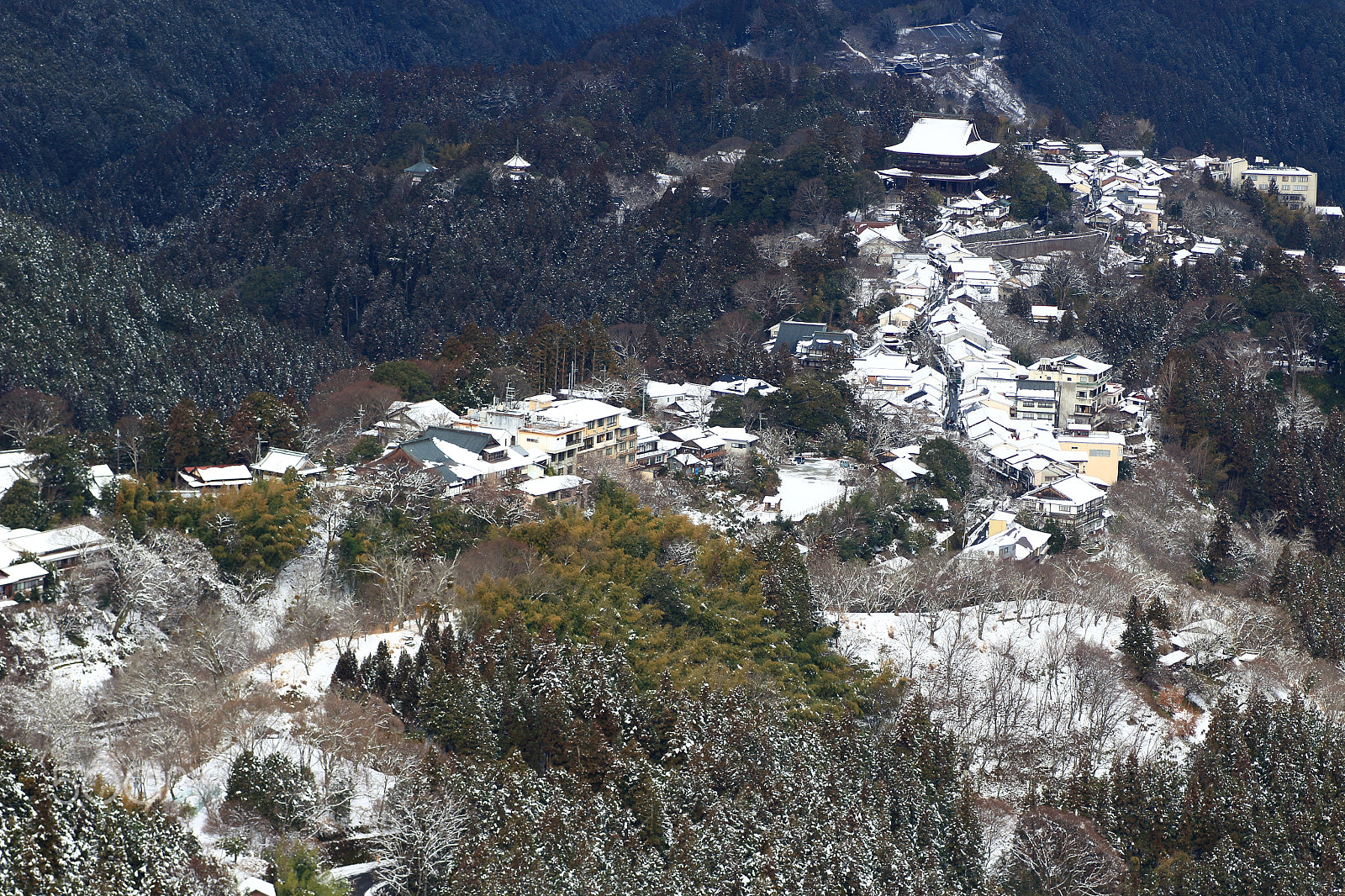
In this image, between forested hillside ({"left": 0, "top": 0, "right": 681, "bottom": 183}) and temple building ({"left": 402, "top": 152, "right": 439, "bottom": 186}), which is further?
forested hillside ({"left": 0, "top": 0, "right": 681, "bottom": 183})

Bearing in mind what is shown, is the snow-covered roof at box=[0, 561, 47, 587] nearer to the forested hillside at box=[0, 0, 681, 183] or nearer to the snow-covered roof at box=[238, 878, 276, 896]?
the snow-covered roof at box=[238, 878, 276, 896]

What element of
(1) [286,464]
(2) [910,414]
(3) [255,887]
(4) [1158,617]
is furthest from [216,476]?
(4) [1158,617]

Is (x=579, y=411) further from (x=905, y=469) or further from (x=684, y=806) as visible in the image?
(x=684, y=806)

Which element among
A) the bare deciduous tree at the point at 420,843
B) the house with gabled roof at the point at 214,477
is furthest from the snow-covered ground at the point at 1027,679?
the house with gabled roof at the point at 214,477

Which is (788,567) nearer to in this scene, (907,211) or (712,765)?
(712,765)

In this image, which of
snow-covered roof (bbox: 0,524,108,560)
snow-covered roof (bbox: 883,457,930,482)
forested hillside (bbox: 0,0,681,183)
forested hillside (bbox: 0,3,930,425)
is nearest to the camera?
snow-covered roof (bbox: 0,524,108,560)

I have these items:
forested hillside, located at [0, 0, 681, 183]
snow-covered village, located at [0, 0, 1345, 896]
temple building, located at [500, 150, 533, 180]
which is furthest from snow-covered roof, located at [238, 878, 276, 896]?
forested hillside, located at [0, 0, 681, 183]

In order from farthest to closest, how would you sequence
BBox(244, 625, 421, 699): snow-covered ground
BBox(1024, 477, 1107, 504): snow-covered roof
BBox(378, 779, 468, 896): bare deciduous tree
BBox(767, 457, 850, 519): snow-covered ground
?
BBox(1024, 477, 1107, 504): snow-covered roof
BBox(767, 457, 850, 519): snow-covered ground
BBox(244, 625, 421, 699): snow-covered ground
BBox(378, 779, 468, 896): bare deciduous tree

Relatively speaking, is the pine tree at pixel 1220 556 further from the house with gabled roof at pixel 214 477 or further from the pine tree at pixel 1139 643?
the house with gabled roof at pixel 214 477
